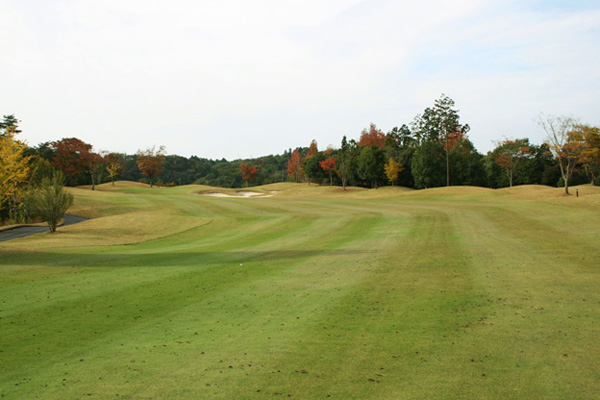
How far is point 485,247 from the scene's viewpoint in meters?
14.5

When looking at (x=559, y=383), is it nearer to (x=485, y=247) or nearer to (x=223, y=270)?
(x=223, y=270)

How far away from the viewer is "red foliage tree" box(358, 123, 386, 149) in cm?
10844

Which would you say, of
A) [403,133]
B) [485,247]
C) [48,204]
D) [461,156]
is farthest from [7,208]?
[403,133]

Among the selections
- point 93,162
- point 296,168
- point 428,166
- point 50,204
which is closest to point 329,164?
point 428,166

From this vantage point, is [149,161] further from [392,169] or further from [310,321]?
[310,321]

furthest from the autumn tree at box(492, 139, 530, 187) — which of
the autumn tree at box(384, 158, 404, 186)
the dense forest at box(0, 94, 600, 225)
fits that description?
the autumn tree at box(384, 158, 404, 186)

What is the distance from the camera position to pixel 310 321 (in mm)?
6930

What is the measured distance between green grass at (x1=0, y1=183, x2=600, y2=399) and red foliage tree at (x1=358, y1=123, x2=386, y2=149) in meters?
94.0

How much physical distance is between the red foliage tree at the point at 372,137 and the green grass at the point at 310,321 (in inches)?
3701

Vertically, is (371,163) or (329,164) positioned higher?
(329,164)

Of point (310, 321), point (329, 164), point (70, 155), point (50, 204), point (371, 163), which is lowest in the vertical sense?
point (310, 321)

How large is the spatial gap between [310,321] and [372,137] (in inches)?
4194

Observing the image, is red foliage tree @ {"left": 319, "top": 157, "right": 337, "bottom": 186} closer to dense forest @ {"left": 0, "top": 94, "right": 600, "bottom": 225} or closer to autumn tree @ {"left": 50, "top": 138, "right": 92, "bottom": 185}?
dense forest @ {"left": 0, "top": 94, "right": 600, "bottom": 225}

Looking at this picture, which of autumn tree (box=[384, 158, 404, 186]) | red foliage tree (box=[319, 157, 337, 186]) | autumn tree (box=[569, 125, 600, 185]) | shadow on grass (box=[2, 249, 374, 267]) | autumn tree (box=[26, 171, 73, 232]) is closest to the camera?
shadow on grass (box=[2, 249, 374, 267])
